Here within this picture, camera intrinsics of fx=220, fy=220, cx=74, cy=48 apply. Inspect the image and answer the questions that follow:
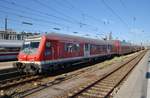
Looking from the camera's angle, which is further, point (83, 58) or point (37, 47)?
point (83, 58)

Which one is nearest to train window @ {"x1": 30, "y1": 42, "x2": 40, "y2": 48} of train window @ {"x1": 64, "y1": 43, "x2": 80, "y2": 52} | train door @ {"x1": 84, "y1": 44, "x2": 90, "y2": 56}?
train window @ {"x1": 64, "y1": 43, "x2": 80, "y2": 52}

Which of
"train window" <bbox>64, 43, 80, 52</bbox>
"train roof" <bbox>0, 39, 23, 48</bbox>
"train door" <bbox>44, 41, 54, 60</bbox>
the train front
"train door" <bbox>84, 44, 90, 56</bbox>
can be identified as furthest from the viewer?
"train roof" <bbox>0, 39, 23, 48</bbox>

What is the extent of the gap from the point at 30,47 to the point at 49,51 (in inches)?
54.3

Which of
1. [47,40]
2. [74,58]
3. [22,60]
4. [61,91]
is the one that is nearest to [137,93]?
[61,91]

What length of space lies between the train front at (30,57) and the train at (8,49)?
11.2 metres

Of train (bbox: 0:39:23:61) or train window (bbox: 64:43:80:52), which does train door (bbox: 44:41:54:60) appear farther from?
train (bbox: 0:39:23:61)

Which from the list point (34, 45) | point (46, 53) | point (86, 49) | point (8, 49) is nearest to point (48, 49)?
point (46, 53)

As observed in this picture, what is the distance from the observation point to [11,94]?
30.4 ft

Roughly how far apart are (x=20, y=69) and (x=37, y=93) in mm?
6208

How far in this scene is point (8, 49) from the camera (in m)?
27.4

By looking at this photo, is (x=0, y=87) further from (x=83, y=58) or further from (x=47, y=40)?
(x=83, y=58)

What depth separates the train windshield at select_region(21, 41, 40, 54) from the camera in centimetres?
1481

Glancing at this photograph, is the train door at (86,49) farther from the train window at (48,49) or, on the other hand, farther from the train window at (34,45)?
the train window at (34,45)

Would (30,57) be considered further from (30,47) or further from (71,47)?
(71,47)
